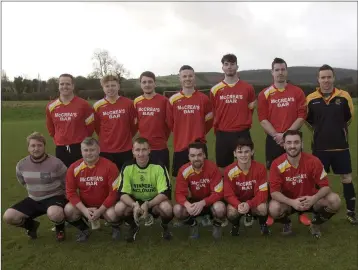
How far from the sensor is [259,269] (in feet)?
12.2

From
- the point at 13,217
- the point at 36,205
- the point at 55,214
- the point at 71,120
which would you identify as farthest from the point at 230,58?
the point at 13,217

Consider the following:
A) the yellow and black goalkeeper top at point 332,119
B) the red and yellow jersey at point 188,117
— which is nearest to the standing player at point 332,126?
the yellow and black goalkeeper top at point 332,119

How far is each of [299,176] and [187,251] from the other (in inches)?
64.4

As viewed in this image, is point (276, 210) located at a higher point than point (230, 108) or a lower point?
lower

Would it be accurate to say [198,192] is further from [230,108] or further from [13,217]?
[13,217]

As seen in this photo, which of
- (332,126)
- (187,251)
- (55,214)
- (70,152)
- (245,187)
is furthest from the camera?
(70,152)

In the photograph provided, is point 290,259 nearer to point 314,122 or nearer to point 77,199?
point 314,122

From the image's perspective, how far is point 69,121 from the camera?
17.5 feet

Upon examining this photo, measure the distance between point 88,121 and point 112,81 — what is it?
26.7 inches

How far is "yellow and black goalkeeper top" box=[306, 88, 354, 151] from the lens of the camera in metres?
5.05

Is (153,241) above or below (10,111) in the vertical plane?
below

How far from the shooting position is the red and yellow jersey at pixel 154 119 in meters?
5.37

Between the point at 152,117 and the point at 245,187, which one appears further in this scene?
the point at 152,117

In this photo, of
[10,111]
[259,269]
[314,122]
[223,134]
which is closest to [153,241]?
[259,269]
